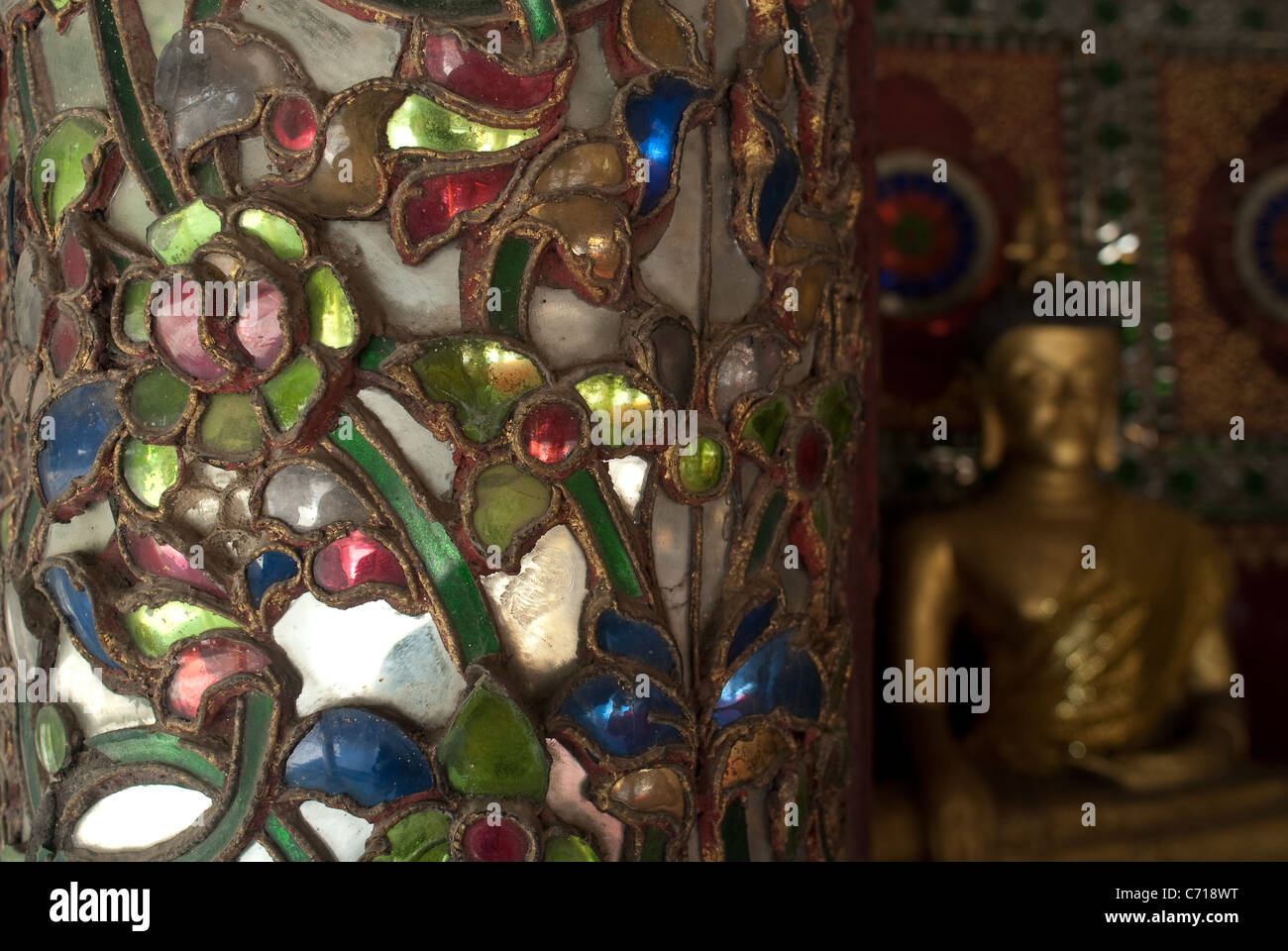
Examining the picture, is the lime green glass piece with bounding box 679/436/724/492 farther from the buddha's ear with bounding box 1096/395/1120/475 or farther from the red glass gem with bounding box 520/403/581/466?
the buddha's ear with bounding box 1096/395/1120/475

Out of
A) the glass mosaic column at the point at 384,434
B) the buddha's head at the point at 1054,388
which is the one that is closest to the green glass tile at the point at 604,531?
the glass mosaic column at the point at 384,434

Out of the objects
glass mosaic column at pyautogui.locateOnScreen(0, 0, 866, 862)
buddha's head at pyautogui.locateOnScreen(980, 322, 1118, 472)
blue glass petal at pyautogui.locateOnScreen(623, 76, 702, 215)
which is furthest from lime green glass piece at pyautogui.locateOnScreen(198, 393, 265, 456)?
buddha's head at pyautogui.locateOnScreen(980, 322, 1118, 472)

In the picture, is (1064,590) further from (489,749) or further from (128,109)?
(128,109)

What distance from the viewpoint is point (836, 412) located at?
677 mm

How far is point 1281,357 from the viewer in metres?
2.09

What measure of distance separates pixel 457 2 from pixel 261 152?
113mm

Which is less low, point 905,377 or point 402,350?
point 905,377

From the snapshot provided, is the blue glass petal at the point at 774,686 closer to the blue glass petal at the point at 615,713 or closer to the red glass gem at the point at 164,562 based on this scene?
the blue glass petal at the point at 615,713

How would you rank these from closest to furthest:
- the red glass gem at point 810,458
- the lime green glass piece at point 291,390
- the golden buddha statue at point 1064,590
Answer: the lime green glass piece at point 291,390, the red glass gem at point 810,458, the golden buddha statue at point 1064,590

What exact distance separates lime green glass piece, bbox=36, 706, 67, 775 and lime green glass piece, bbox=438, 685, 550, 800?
199 mm

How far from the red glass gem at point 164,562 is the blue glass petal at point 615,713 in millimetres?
172

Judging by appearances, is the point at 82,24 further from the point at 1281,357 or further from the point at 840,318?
the point at 1281,357

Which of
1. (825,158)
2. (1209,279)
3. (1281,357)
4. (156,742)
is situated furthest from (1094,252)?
(156,742)

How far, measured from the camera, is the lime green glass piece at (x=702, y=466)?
59cm
